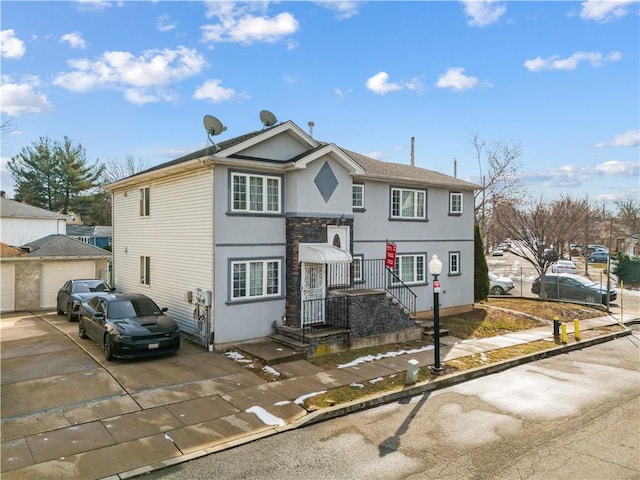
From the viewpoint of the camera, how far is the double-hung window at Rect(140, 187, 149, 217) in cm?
1792

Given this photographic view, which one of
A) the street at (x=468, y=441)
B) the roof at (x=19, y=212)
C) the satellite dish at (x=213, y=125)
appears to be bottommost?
the street at (x=468, y=441)

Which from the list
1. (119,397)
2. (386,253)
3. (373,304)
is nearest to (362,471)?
(119,397)

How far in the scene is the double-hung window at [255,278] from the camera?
1403 cm

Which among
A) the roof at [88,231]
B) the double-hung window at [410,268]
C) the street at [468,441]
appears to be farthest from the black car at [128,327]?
the roof at [88,231]

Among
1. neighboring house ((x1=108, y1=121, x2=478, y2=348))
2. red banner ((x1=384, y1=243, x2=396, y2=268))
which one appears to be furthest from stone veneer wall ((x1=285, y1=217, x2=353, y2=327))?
red banner ((x1=384, y1=243, x2=396, y2=268))

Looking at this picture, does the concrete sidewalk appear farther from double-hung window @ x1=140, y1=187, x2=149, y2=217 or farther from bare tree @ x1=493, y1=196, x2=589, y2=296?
bare tree @ x1=493, y1=196, x2=589, y2=296

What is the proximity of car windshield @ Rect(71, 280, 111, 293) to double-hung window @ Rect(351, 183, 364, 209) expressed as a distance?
10993 mm

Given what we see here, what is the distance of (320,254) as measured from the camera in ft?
46.7

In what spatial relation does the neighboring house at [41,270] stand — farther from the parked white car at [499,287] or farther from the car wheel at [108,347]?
the parked white car at [499,287]

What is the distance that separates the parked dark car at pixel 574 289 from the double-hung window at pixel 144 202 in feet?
74.4

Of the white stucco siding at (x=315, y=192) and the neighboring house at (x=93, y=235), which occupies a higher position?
the white stucco siding at (x=315, y=192)

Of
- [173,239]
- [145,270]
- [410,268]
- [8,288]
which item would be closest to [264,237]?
[173,239]

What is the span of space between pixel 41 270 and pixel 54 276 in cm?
63

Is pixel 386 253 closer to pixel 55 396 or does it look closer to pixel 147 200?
pixel 147 200
